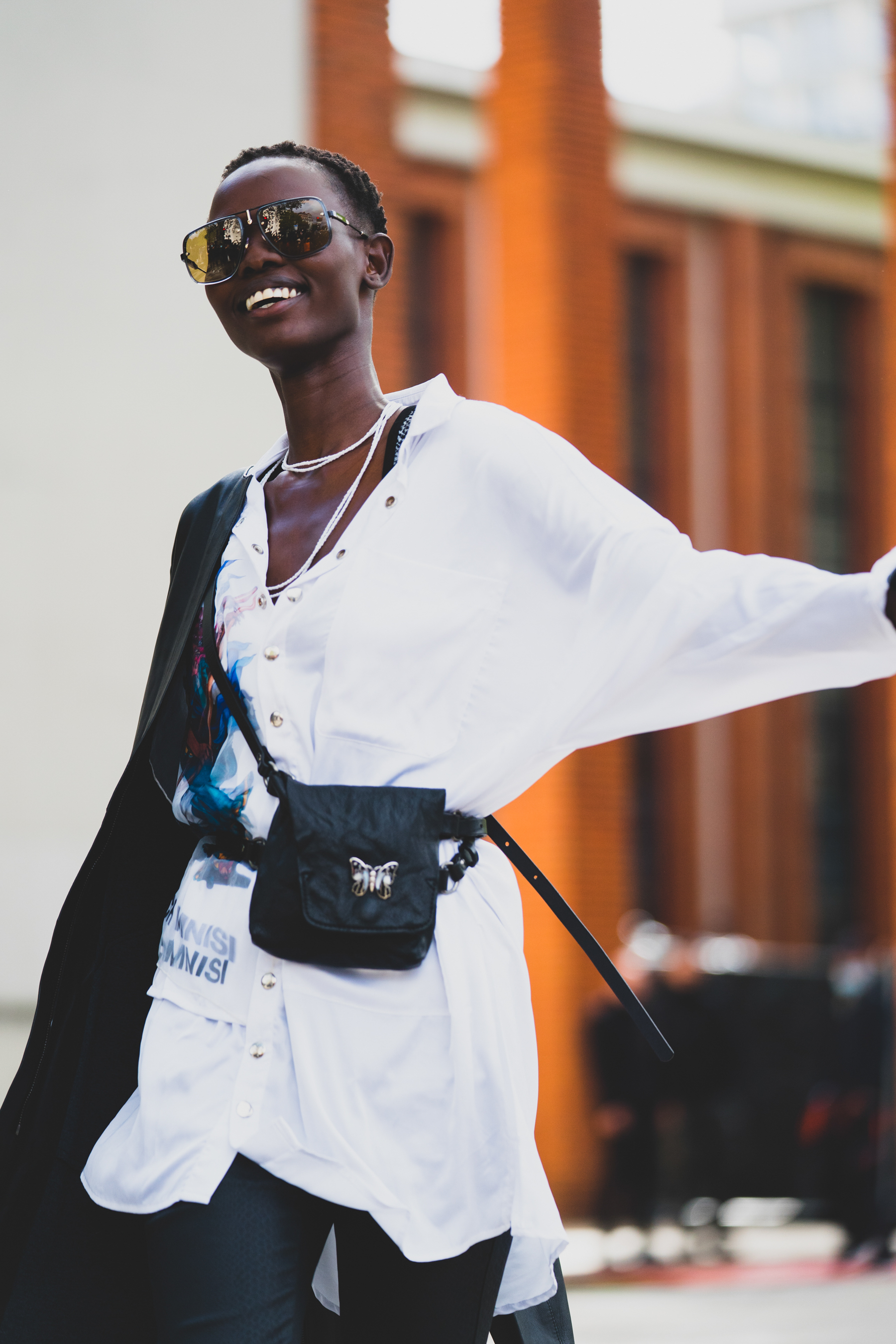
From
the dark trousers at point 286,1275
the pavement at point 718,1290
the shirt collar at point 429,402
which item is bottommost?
the pavement at point 718,1290

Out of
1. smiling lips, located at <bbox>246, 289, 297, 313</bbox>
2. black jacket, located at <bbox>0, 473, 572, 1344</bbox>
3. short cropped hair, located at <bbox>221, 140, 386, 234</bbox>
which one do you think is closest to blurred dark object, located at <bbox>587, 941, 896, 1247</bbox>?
black jacket, located at <bbox>0, 473, 572, 1344</bbox>

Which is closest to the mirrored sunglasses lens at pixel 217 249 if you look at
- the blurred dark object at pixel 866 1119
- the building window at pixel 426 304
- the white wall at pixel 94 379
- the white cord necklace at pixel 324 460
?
the white cord necklace at pixel 324 460

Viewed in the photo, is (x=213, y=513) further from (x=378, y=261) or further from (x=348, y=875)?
(x=348, y=875)

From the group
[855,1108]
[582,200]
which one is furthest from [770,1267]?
[582,200]

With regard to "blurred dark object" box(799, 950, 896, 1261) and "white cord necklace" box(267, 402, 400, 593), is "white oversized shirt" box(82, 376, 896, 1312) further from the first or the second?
"blurred dark object" box(799, 950, 896, 1261)

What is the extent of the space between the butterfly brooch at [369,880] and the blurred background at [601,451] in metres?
2.81

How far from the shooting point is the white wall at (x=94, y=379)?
4.96m

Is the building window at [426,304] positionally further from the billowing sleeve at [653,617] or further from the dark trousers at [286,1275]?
the dark trousers at [286,1275]

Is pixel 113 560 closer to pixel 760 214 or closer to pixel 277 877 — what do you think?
pixel 277 877

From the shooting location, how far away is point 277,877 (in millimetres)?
2131

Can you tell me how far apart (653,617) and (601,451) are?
10.1 m

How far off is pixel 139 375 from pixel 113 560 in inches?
20.1

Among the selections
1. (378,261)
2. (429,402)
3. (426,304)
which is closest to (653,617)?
(429,402)

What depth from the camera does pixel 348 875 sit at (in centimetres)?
213
